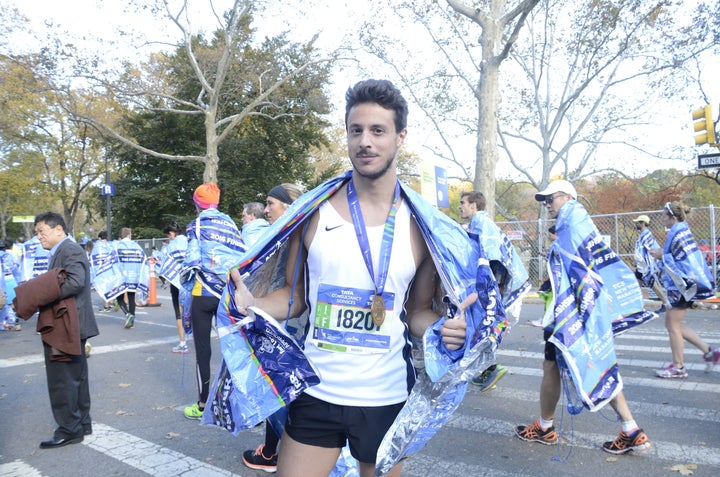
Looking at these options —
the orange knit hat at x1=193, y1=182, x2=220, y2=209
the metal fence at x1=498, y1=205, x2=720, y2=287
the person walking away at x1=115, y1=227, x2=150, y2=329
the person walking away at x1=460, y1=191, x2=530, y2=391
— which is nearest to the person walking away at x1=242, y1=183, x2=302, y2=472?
the orange knit hat at x1=193, y1=182, x2=220, y2=209

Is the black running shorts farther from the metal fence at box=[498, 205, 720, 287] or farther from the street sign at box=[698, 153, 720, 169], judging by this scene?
the street sign at box=[698, 153, 720, 169]

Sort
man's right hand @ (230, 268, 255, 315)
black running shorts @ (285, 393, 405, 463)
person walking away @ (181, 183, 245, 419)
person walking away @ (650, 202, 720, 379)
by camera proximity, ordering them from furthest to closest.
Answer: person walking away @ (650, 202, 720, 379), person walking away @ (181, 183, 245, 419), man's right hand @ (230, 268, 255, 315), black running shorts @ (285, 393, 405, 463)

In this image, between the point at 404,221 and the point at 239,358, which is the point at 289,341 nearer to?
the point at 239,358

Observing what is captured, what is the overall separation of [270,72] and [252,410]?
2265cm

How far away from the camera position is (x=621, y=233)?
15.9 metres

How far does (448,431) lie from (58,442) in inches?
131

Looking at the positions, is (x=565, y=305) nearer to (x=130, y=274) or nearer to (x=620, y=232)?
(x=130, y=274)

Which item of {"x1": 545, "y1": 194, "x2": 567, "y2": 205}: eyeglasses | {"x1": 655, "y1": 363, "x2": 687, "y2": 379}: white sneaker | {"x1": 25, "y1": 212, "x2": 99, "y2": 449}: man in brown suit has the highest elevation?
{"x1": 545, "y1": 194, "x2": 567, "y2": 205}: eyeglasses

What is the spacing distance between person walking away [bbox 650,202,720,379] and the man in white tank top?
537 cm

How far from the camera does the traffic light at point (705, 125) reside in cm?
1419

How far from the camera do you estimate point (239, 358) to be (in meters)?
2.40

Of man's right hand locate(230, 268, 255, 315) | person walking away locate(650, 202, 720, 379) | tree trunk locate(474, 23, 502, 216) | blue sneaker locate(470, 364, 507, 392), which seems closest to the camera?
man's right hand locate(230, 268, 255, 315)

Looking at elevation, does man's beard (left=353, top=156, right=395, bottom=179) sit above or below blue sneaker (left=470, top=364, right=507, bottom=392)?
above

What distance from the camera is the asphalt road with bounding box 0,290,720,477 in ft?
13.9
